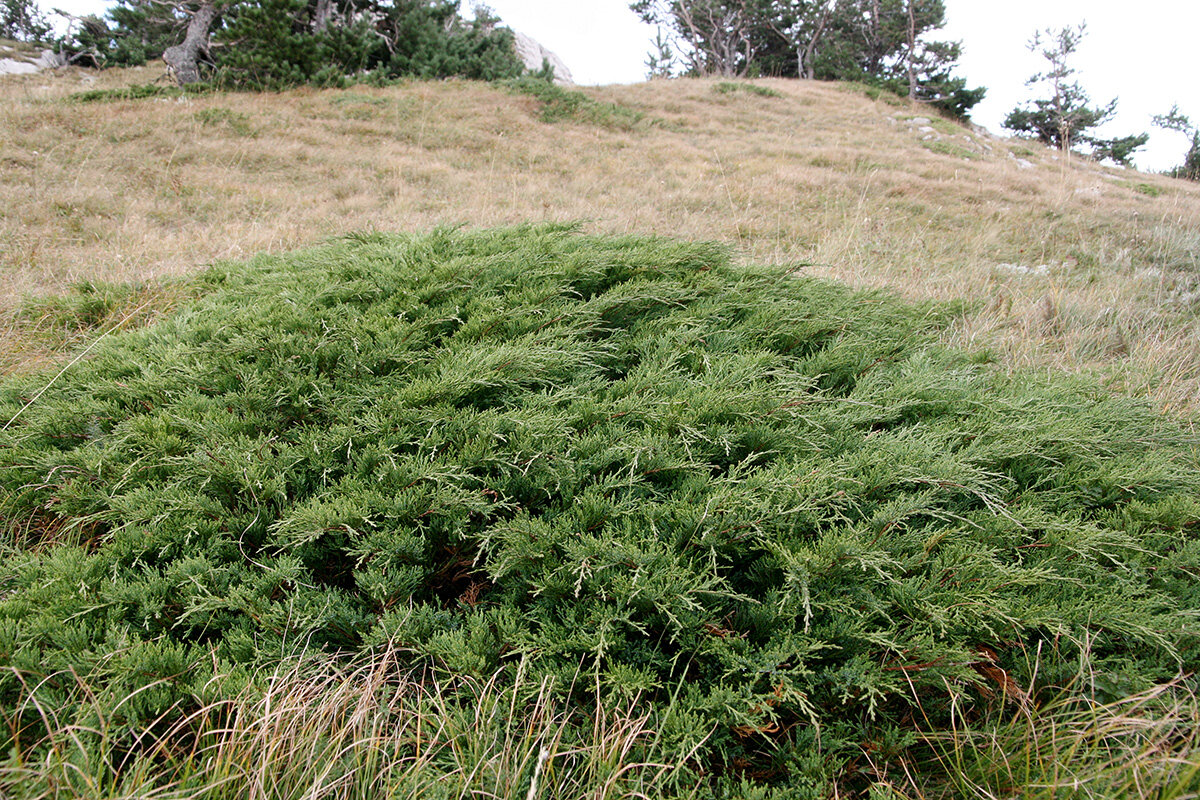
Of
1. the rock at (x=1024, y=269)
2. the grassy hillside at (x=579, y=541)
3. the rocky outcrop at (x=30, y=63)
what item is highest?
the rocky outcrop at (x=30, y=63)

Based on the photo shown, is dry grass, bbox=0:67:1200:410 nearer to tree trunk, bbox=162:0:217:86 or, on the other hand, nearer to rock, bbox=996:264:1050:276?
rock, bbox=996:264:1050:276

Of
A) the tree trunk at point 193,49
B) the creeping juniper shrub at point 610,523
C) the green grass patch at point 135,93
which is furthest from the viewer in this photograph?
the tree trunk at point 193,49

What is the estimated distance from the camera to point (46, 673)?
1566mm

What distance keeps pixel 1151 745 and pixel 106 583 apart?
279 centimetres

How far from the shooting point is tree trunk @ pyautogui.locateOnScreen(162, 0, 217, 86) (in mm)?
13352

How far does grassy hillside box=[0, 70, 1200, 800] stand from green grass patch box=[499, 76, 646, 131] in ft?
40.3

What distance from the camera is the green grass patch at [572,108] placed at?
1496cm

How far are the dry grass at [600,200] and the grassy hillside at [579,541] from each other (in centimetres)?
89

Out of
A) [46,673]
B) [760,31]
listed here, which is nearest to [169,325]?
[46,673]

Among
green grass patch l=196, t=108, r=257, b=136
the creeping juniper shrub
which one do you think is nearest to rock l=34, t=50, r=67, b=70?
green grass patch l=196, t=108, r=257, b=136

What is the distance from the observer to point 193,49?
44.4ft

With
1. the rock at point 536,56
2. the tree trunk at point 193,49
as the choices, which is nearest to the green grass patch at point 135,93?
the tree trunk at point 193,49

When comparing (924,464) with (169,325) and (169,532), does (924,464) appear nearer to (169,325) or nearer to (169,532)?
(169,532)

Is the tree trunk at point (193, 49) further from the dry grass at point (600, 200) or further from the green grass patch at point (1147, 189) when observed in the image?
the green grass patch at point (1147, 189)
